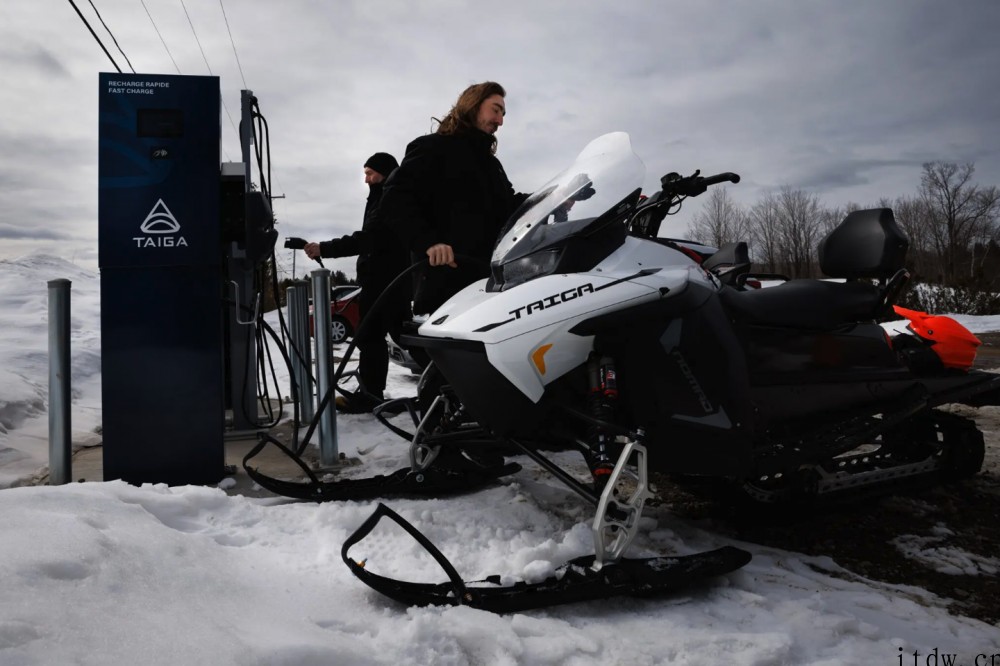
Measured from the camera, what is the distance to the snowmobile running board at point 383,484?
99.6 inches

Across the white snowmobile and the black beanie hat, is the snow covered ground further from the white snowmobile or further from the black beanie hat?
A: the black beanie hat

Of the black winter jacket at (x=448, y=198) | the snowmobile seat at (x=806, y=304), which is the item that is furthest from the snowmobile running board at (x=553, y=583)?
the black winter jacket at (x=448, y=198)

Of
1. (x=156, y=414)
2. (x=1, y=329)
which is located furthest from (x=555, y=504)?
(x=1, y=329)

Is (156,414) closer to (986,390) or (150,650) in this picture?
(150,650)

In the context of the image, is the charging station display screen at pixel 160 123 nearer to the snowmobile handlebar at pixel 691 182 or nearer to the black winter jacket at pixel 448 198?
the black winter jacket at pixel 448 198

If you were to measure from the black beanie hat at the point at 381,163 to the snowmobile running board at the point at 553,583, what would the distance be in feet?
11.0

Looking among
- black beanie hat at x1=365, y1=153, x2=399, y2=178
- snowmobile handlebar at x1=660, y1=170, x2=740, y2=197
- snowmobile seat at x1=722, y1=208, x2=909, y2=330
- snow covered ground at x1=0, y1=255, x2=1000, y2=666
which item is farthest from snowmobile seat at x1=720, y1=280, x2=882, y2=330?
black beanie hat at x1=365, y1=153, x2=399, y2=178

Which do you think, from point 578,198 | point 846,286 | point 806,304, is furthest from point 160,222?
point 846,286

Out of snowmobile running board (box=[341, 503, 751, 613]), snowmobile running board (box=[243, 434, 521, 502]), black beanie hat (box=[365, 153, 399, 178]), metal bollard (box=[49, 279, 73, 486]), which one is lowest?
snowmobile running board (box=[341, 503, 751, 613])

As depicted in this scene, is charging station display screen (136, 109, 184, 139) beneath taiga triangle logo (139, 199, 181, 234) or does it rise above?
above

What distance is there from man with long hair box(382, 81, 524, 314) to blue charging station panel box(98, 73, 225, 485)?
0.90 m

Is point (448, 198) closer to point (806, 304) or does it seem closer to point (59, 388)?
point (806, 304)

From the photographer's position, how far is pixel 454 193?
9.96 feet

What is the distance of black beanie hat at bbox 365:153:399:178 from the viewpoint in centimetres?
466
